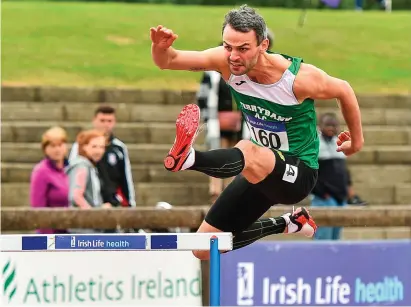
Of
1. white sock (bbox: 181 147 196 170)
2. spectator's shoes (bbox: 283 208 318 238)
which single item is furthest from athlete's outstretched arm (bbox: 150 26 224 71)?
spectator's shoes (bbox: 283 208 318 238)

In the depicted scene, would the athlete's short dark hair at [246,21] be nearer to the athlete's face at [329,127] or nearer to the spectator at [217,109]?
the spectator at [217,109]

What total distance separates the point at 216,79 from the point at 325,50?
1033 centimetres

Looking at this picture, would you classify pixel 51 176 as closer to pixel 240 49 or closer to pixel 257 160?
pixel 257 160

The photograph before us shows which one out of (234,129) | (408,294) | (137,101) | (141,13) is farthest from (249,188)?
(141,13)

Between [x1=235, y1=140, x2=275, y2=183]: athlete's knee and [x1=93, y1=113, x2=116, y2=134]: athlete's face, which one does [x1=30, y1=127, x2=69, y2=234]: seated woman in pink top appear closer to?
[x1=93, y1=113, x2=116, y2=134]: athlete's face

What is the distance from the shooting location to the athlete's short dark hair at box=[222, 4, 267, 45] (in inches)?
251

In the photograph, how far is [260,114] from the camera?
662cm

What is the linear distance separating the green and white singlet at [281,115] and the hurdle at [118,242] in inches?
28.6

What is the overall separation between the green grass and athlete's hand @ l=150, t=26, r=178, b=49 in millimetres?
9745

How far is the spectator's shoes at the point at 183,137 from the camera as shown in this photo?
612cm

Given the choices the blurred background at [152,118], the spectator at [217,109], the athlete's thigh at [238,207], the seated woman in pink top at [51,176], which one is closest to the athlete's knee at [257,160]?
the athlete's thigh at [238,207]

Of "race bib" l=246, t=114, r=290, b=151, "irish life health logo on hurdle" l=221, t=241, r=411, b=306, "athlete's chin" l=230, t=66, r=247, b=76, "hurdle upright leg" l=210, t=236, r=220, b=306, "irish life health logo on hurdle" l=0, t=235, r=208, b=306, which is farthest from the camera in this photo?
"irish life health logo on hurdle" l=221, t=241, r=411, b=306

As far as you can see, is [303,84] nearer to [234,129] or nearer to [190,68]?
[190,68]

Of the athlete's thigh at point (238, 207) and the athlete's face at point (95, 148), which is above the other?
the athlete's face at point (95, 148)
